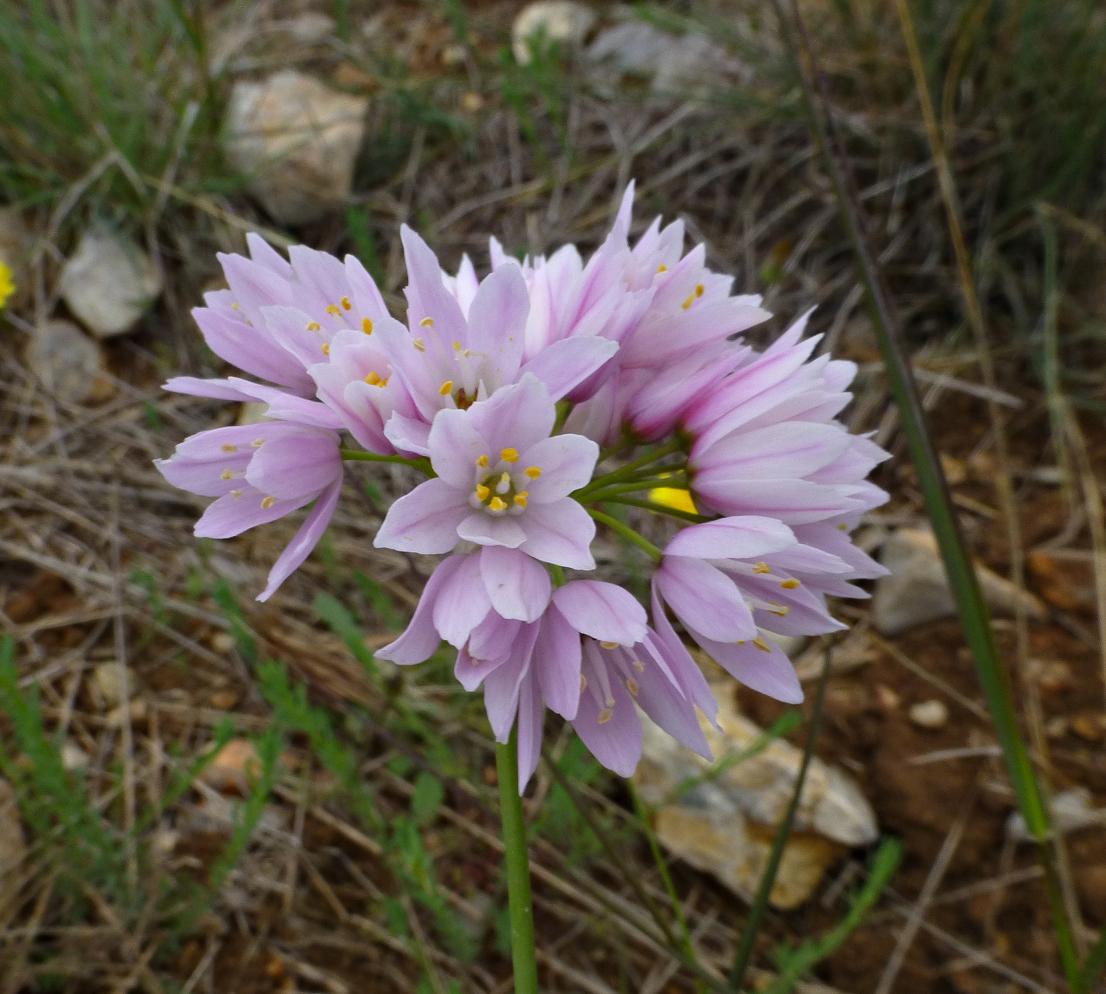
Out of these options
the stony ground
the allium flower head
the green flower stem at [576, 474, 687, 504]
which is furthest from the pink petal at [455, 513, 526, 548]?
the stony ground

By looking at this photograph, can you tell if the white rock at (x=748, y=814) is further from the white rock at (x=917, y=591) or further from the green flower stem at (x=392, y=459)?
the green flower stem at (x=392, y=459)

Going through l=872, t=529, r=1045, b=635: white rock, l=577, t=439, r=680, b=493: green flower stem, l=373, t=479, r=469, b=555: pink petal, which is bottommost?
l=872, t=529, r=1045, b=635: white rock

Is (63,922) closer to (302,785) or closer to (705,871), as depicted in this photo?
(302,785)

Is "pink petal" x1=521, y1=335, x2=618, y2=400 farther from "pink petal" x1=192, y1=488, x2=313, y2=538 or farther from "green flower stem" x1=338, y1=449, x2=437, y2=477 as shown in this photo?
"pink petal" x1=192, y1=488, x2=313, y2=538

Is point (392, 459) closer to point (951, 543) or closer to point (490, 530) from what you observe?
point (490, 530)

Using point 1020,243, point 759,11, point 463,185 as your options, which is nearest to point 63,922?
point 463,185

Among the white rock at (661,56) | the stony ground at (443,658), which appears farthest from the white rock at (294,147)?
the white rock at (661,56)
